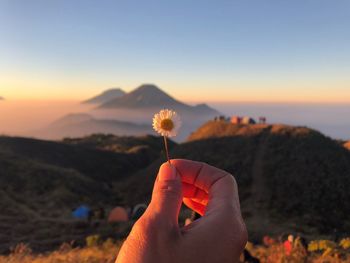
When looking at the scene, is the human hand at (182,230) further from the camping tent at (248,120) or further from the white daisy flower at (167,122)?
the camping tent at (248,120)

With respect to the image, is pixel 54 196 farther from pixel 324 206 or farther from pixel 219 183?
pixel 219 183

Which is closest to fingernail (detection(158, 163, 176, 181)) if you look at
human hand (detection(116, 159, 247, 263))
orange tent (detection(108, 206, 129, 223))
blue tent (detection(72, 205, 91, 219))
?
human hand (detection(116, 159, 247, 263))

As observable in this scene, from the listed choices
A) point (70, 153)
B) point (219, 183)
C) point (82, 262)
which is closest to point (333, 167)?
point (82, 262)

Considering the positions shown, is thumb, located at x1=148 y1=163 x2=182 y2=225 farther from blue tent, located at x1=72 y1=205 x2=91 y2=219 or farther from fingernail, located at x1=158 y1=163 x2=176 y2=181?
blue tent, located at x1=72 y1=205 x2=91 y2=219

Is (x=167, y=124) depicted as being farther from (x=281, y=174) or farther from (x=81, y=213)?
(x=281, y=174)

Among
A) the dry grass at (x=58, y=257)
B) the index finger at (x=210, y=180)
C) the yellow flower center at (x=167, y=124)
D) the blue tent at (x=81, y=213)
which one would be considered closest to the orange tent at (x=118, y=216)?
the blue tent at (x=81, y=213)
